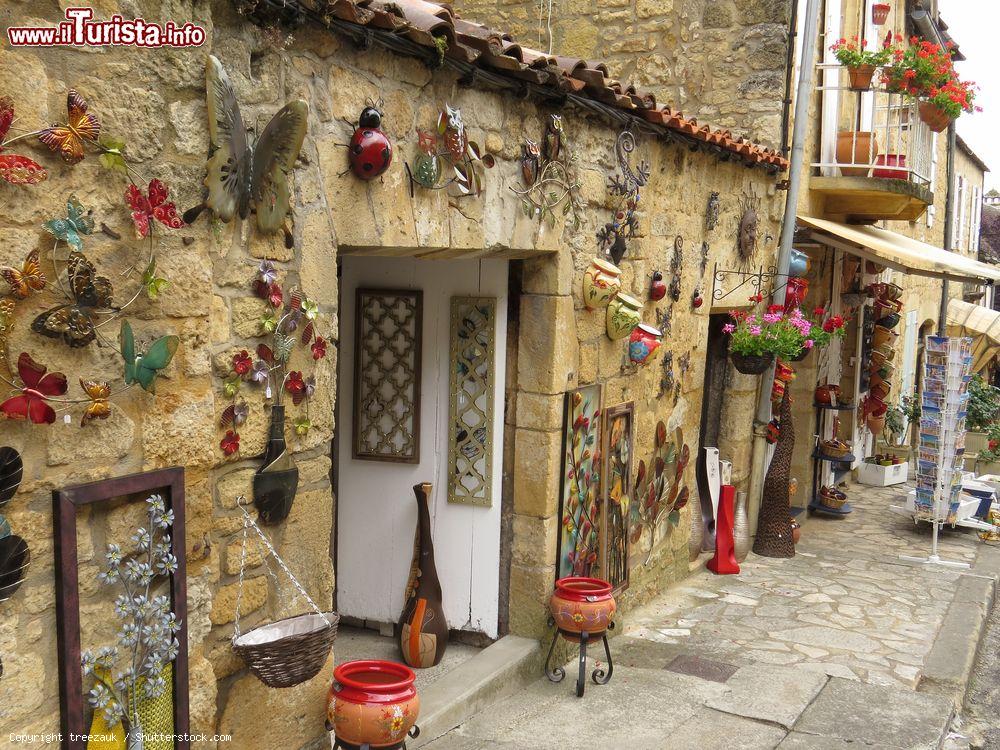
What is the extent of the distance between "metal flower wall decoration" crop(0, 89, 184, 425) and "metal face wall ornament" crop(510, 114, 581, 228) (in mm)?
2058

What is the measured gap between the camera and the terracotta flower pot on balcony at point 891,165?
28.3 ft

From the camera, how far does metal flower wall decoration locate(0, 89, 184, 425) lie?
2.16m

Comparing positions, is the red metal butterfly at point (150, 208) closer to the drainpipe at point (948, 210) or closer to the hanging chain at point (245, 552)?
the hanging chain at point (245, 552)

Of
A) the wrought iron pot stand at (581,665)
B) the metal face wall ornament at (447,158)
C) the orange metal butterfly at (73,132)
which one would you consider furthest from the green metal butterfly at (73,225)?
the wrought iron pot stand at (581,665)

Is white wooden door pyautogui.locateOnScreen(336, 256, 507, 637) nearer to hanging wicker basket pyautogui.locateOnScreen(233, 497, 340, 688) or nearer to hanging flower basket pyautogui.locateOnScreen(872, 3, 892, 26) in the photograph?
hanging wicker basket pyautogui.locateOnScreen(233, 497, 340, 688)

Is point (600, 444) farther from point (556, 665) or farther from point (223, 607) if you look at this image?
point (223, 607)

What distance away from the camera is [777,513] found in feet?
25.7

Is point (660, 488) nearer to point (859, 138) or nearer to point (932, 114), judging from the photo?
point (859, 138)

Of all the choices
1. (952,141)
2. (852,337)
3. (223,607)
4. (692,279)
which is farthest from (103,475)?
(952,141)

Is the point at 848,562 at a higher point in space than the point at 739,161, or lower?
lower

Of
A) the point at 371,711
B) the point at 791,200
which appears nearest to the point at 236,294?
the point at 371,711

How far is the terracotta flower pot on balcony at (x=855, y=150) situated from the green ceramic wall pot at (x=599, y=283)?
4557 mm

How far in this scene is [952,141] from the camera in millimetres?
14039

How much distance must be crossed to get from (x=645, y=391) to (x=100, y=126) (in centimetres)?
405
